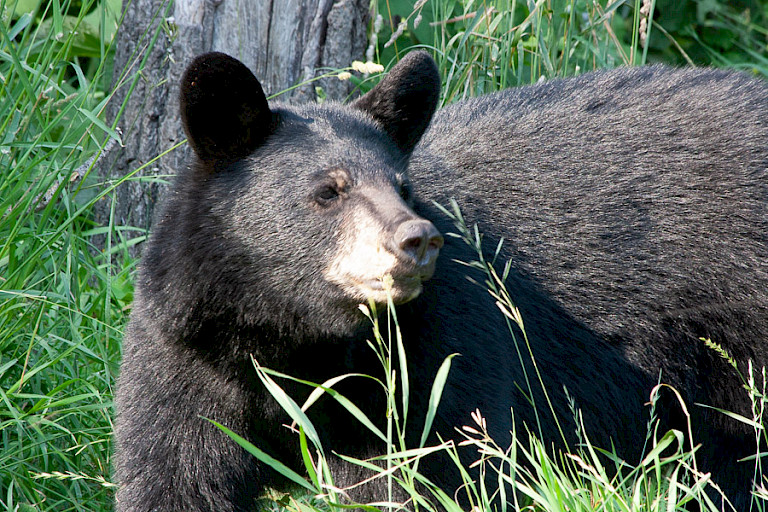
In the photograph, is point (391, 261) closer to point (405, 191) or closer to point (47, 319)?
point (405, 191)

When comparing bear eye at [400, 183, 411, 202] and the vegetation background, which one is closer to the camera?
bear eye at [400, 183, 411, 202]

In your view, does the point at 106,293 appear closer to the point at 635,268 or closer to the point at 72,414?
the point at 72,414

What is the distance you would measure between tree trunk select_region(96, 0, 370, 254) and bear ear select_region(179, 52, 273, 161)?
1.78m

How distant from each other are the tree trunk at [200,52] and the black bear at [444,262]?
51.8 inches

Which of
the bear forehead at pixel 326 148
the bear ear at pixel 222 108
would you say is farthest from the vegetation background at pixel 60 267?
the bear forehead at pixel 326 148

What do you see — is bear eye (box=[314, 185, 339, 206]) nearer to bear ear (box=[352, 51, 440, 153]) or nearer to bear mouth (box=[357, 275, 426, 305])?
bear mouth (box=[357, 275, 426, 305])

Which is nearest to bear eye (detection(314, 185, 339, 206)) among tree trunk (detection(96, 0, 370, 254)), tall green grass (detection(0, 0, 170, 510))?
tall green grass (detection(0, 0, 170, 510))

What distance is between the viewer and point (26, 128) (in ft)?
13.0

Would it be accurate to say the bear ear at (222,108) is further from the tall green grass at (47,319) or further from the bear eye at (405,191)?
the tall green grass at (47,319)

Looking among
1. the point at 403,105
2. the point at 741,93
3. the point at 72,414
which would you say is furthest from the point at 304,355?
the point at 741,93

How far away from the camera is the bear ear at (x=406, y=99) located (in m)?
3.32

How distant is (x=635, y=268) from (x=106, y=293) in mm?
2231

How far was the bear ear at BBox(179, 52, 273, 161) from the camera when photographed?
298 centimetres

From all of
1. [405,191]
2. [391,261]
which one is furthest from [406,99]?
[391,261]
